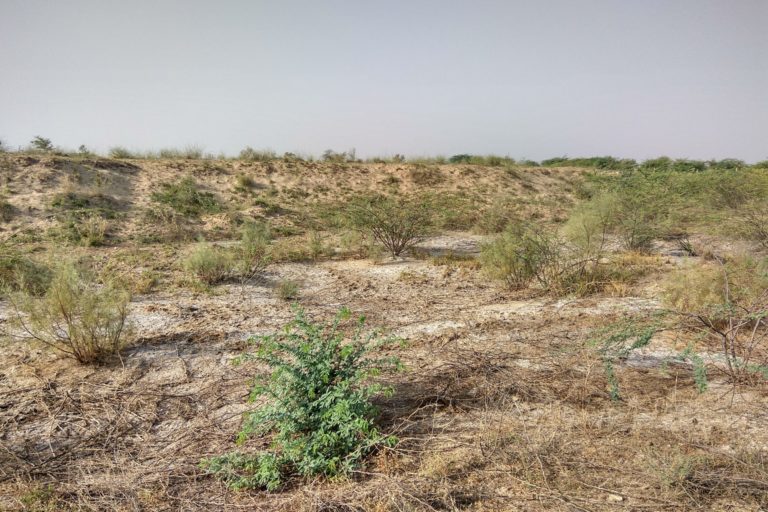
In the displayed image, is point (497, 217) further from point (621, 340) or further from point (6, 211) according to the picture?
point (6, 211)

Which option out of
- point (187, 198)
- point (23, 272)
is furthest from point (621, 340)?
point (187, 198)

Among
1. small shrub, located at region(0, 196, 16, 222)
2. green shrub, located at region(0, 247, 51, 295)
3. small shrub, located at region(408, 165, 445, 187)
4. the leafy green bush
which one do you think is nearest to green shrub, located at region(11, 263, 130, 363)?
green shrub, located at region(0, 247, 51, 295)

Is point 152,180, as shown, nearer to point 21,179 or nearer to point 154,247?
point 21,179

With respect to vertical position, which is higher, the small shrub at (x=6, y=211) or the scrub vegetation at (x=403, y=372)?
the small shrub at (x=6, y=211)

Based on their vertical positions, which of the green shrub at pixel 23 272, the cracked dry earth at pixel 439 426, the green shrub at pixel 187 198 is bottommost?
the cracked dry earth at pixel 439 426

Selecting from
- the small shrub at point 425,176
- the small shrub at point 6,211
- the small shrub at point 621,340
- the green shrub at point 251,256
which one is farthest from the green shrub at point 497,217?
the small shrub at point 6,211

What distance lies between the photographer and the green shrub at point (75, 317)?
5402mm

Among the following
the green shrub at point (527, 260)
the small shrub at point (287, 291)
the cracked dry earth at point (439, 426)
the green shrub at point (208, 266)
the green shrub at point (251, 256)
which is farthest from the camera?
the green shrub at point (251, 256)

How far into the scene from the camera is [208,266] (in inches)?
357

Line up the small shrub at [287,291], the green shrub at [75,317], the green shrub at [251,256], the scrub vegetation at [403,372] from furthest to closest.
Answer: the green shrub at [251,256] < the small shrub at [287,291] < the green shrub at [75,317] < the scrub vegetation at [403,372]

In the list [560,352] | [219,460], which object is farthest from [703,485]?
[219,460]

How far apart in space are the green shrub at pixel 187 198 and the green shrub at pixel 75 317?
10.3 meters

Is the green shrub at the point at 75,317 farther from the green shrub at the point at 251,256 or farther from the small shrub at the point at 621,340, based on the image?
the small shrub at the point at 621,340

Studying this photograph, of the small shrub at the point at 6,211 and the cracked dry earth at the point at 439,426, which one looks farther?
the small shrub at the point at 6,211
